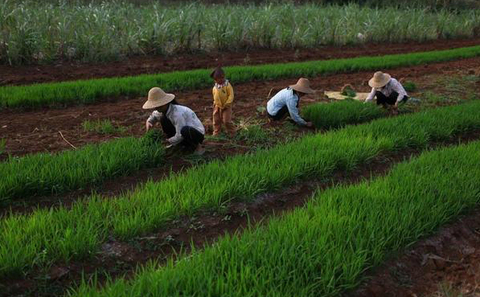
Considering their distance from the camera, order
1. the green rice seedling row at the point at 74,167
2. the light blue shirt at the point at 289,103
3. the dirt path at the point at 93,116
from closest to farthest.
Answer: the green rice seedling row at the point at 74,167, the dirt path at the point at 93,116, the light blue shirt at the point at 289,103

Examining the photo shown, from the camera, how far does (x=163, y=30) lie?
32.7ft

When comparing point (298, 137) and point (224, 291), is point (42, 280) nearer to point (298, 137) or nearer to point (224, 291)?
point (224, 291)

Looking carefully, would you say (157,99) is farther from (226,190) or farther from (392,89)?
(392,89)

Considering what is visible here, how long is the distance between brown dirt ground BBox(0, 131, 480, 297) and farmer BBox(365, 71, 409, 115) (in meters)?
2.44

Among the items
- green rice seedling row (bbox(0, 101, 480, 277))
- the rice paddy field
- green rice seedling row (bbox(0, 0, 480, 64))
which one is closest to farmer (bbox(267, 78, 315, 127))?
the rice paddy field

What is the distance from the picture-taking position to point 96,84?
22.7 ft

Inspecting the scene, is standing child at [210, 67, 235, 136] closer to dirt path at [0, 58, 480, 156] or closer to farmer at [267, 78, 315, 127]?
dirt path at [0, 58, 480, 156]

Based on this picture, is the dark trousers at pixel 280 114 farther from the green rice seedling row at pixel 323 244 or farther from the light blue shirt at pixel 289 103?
the green rice seedling row at pixel 323 244

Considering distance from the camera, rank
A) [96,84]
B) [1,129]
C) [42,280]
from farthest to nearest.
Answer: [96,84] < [1,129] < [42,280]

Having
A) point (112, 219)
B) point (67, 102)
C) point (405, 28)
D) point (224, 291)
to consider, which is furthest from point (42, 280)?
point (405, 28)

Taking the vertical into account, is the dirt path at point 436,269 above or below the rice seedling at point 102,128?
below

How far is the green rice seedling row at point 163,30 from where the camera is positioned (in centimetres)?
853

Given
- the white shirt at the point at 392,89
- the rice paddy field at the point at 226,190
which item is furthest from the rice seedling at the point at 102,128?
the white shirt at the point at 392,89

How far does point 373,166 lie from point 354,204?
1.47 metres
